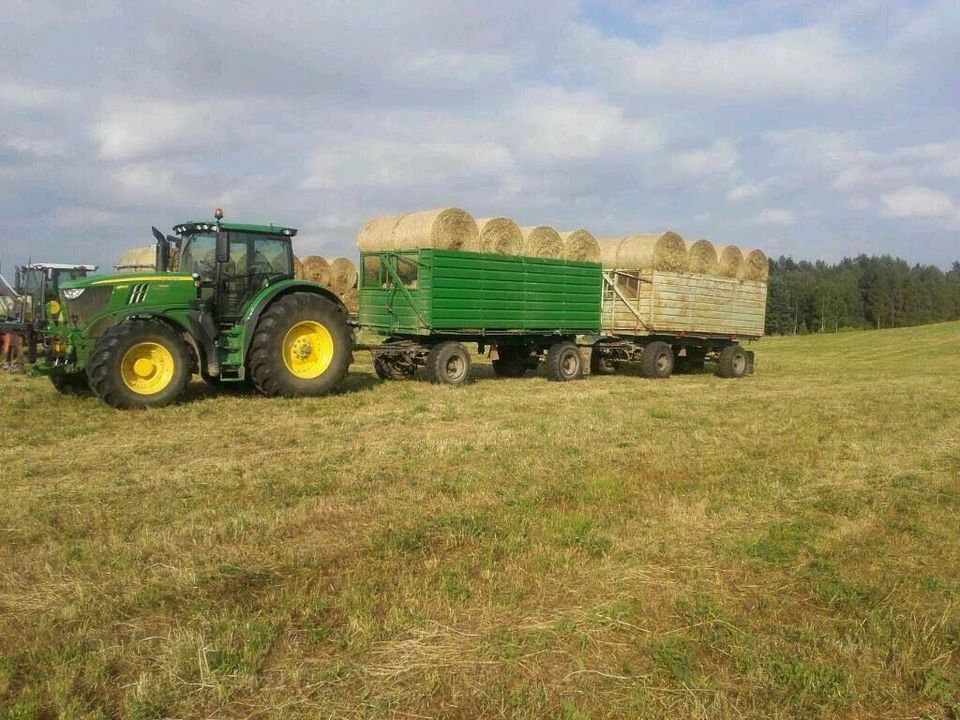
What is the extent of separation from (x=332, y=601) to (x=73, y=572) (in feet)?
4.66

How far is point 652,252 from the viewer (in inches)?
647

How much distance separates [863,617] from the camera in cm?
392

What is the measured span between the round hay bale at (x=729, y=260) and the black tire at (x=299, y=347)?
9.53 metres

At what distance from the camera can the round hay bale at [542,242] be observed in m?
15.1

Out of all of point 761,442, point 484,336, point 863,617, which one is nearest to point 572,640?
point 863,617

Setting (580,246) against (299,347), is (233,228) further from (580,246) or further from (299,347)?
(580,246)

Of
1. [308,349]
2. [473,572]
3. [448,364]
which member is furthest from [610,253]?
[473,572]

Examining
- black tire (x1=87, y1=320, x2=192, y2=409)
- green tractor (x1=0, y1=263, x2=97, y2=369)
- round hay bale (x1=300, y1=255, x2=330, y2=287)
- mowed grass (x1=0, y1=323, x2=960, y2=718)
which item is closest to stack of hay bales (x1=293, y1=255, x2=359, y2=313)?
round hay bale (x1=300, y1=255, x2=330, y2=287)

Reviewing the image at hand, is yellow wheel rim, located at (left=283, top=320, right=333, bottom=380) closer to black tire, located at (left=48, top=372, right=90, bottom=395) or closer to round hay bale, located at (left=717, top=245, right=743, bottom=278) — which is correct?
black tire, located at (left=48, top=372, right=90, bottom=395)

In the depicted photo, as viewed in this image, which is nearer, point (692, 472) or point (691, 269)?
point (692, 472)

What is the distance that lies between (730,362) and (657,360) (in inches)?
84.7

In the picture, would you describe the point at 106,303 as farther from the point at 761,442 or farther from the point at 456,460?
the point at 761,442

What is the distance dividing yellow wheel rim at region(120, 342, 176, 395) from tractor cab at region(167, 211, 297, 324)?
1.05 metres

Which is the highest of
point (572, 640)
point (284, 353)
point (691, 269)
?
point (691, 269)
